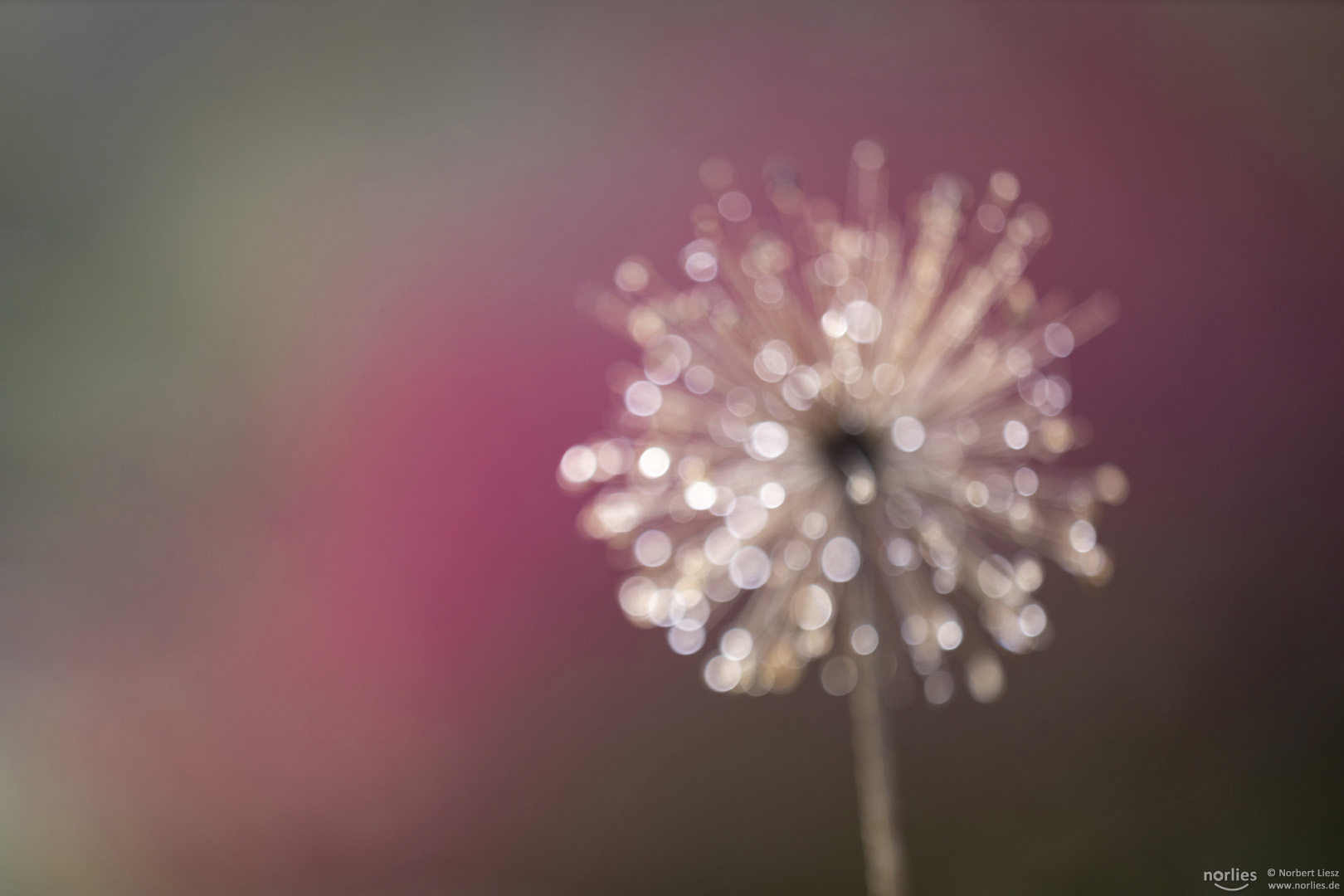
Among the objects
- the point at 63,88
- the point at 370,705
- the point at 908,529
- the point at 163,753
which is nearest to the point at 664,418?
the point at 908,529

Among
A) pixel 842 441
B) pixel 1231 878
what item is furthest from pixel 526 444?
pixel 1231 878

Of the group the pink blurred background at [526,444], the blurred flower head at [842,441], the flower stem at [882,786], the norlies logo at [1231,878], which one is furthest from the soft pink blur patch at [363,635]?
the norlies logo at [1231,878]

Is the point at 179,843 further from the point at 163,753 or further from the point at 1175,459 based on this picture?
the point at 1175,459

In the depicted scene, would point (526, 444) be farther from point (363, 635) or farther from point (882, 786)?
point (882, 786)

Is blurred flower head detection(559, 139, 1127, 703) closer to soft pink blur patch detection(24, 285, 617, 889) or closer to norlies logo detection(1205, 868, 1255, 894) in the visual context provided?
soft pink blur patch detection(24, 285, 617, 889)

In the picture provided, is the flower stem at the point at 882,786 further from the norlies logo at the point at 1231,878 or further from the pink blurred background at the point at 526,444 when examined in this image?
the norlies logo at the point at 1231,878

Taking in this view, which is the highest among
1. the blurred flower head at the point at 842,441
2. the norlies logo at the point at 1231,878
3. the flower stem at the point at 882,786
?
the blurred flower head at the point at 842,441
